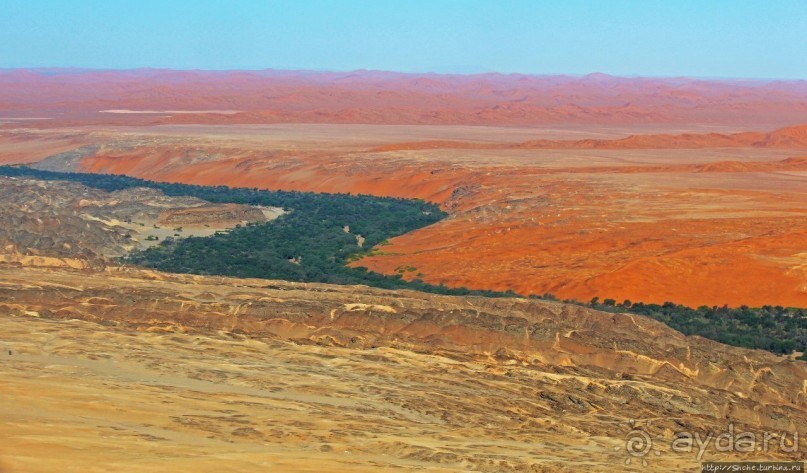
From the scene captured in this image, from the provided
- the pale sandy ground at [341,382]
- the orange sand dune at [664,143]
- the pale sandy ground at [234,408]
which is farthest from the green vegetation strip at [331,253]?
the orange sand dune at [664,143]

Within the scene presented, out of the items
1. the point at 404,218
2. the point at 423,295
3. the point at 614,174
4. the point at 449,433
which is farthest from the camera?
the point at 614,174

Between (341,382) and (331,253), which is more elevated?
(341,382)

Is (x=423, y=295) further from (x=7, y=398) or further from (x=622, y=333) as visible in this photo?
(x=7, y=398)

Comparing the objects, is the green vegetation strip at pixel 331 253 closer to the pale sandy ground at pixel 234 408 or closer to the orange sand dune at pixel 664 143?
the pale sandy ground at pixel 234 408

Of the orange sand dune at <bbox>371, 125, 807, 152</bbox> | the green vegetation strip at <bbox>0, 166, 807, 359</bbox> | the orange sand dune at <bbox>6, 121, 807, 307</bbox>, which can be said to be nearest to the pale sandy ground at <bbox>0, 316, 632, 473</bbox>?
the green vegetation strip at <bbox>0, 166, 807, 359</bbox>

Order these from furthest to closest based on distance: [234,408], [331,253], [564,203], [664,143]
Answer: [664,143], [564,203], [331,253], [234,408]

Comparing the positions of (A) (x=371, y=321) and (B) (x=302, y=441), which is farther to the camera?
(A) (x=371, y=321)

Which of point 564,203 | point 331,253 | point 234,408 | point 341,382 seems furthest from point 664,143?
point 234,408

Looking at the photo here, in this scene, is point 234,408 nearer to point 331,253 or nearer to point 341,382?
point 341,382

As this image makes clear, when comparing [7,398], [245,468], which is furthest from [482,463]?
[7,398]
